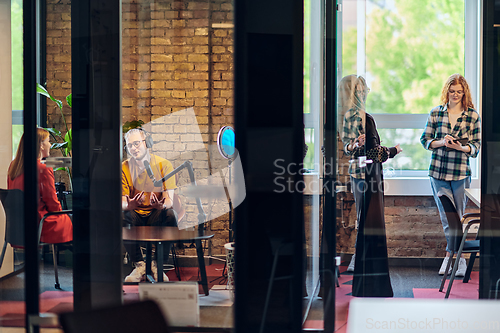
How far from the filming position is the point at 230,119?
235cm

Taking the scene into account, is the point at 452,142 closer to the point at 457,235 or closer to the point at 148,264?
the point at 457,235

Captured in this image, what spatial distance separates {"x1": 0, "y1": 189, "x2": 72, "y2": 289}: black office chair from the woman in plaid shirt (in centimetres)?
219

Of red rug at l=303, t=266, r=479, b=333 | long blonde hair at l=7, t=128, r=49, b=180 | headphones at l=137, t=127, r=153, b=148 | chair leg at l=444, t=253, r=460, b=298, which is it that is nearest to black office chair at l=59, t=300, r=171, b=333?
headphones at l=137, t=127, r=153, b=148

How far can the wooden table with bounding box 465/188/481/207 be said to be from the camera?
256 centimetres

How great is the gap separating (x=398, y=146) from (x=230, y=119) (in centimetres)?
97

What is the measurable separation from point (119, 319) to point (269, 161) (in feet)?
3.54

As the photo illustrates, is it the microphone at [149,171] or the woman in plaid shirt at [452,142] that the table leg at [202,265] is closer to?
the microphone at [149,171]

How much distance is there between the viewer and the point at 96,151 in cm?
241

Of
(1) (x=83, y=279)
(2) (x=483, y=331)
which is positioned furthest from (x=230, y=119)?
(2) (x=483, y=331)

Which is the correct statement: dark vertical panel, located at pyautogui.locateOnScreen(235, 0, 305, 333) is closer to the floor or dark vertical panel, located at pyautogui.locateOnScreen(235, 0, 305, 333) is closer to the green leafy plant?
the floor

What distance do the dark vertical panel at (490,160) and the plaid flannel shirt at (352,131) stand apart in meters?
0.69

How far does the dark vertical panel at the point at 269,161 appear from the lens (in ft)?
7.51

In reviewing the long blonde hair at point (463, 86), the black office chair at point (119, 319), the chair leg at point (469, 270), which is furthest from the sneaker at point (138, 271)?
the long blonde hair at point (463, 86)

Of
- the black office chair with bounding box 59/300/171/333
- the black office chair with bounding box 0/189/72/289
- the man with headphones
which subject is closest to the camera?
the black office chair with bounding box 59/300/171/333
